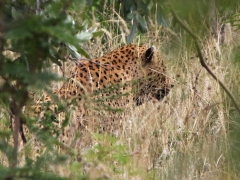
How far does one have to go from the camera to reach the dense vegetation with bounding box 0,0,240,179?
1790mm

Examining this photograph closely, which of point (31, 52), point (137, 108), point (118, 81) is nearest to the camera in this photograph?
point (31, 52)

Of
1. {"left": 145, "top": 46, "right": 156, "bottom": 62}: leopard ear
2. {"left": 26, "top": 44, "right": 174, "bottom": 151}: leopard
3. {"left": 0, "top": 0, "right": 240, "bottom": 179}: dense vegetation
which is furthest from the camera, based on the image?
{"left": 145, "top": 46, "right": 156, "bottom": 62}: leopard ear

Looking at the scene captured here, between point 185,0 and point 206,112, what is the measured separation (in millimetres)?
3537

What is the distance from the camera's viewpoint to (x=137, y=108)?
5.56 meters

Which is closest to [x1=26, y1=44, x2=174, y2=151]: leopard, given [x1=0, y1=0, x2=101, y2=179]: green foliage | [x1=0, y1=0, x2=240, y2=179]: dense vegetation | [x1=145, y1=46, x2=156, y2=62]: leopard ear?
[x1=145, y1=46, x2=156, y2=62]: leopard ear

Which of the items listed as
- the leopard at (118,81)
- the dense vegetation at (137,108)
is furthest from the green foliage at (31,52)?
the leopard at (118,81)

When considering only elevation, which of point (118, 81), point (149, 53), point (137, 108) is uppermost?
point (149, 53)

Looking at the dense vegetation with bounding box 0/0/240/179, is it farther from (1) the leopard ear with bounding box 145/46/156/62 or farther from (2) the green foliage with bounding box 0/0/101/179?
(1) the leopard ear with bounding box 145/46/156/62

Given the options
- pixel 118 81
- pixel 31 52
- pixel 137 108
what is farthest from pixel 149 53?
pixel 31 52

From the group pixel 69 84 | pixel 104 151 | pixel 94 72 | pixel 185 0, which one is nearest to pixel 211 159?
pixel 104 151

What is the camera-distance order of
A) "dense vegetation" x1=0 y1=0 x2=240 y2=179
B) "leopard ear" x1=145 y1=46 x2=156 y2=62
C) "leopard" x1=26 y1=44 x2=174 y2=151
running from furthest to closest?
"leopard ear" x1=145 y1=46 x2=156 y2=62 → "leopard" x1=26 y1=44 x2=174 y2=151 → "dense vegetation" x1=0 y1=0 x2=240 y2=179

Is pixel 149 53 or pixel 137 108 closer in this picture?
pixel 137 108

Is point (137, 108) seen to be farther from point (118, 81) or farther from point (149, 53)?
point (149, 53)

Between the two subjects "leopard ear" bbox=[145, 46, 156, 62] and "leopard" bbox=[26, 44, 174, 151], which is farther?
"leopard ear" bbox=[145, 46, 156, 62]
